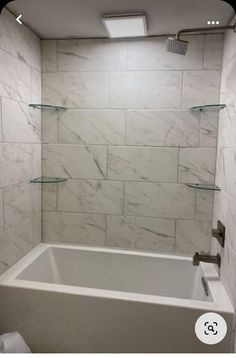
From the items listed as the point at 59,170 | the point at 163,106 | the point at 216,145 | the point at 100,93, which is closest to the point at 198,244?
the point at 216,145

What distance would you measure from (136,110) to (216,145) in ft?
1.95

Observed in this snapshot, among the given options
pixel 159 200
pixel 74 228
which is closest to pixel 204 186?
pixel 159 200

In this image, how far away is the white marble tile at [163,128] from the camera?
5.95 feet

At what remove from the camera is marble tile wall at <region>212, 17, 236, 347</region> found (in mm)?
1386

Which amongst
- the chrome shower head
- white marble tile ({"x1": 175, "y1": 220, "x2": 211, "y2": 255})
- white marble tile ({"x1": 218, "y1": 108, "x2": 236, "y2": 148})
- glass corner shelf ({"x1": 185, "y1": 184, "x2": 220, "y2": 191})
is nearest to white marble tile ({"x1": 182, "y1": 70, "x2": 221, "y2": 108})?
white marble tile ({"x1": 218, "y1": 108, "x2": 236, "y2": 148})

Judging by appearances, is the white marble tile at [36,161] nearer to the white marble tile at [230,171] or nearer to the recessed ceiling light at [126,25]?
the recessed ceiling light at [126,25]

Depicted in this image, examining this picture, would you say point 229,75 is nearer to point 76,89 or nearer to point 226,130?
point 226,130

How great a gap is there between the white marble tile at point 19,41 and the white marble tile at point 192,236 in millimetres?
1506

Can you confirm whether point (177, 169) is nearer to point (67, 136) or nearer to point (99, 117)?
point (99, 117)

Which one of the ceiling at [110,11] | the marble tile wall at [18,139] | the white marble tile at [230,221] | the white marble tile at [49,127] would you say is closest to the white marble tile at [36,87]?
the marble tile wall at [18,139]

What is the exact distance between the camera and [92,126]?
192 centimetres

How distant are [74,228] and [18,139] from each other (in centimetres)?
78

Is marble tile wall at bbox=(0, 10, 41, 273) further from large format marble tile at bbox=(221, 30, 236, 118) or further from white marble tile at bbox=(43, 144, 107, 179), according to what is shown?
large format marble tile at bbox=(221, 30, 236, 118)

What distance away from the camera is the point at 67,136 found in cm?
195
